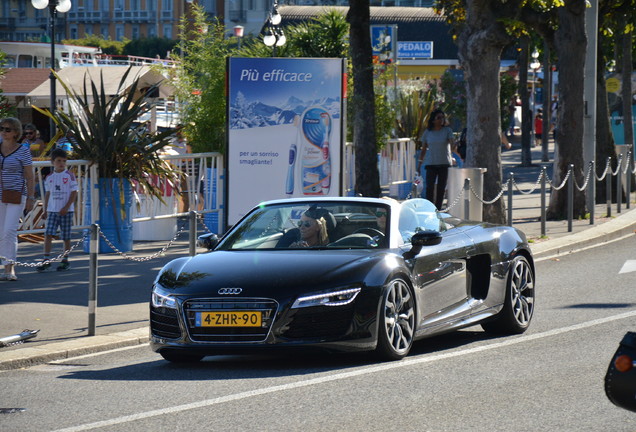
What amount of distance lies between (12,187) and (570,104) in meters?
12.1

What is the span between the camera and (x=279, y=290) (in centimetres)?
889

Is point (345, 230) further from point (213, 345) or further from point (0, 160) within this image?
point (0, 160)

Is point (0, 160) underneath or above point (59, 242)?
above

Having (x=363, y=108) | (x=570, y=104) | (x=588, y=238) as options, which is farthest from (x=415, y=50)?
(x=588, y=238)

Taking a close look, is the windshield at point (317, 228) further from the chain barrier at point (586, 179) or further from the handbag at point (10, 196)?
the chain barrier at point (586, 179)

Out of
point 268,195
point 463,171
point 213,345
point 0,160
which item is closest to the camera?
point 213,345

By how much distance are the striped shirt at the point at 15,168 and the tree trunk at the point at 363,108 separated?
34.9ft

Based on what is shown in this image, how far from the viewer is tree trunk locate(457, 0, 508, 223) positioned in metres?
19.7

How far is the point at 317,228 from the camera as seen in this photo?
1002 cm

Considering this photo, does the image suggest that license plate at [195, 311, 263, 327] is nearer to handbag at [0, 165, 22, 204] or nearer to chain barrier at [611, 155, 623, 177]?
handbag at [0, 165, 22, 204]

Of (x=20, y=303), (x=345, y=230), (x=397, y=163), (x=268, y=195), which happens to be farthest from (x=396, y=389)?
(x=397, y=163)

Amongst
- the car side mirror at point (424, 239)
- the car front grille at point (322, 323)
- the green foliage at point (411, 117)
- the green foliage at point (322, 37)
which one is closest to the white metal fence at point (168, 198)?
the green foliage at point (322, 37)

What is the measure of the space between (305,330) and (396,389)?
1015 mm

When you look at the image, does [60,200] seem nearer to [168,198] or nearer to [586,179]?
[168,198]
